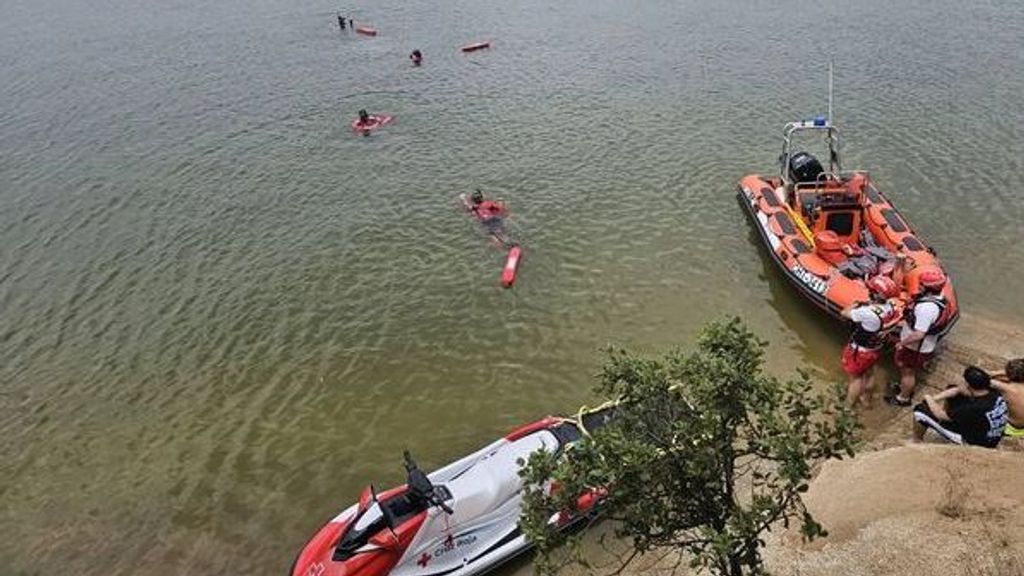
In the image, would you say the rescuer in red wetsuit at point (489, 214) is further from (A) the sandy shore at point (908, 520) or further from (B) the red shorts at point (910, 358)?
(A) the sandy shore at point (908, 520)

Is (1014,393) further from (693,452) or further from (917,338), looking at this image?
(693,452)

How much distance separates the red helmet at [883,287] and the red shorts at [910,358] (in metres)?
1.51

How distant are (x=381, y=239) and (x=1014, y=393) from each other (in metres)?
13.9

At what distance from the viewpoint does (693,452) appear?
19.8 feet

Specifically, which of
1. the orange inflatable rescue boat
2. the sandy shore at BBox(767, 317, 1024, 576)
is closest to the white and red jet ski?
the sandy shore at BBox(767, 317, 1024, 576)

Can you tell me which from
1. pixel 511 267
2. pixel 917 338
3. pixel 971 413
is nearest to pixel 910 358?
pixel 917 338

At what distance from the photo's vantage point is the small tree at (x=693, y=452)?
588 cm

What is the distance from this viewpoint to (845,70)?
27.6 meters

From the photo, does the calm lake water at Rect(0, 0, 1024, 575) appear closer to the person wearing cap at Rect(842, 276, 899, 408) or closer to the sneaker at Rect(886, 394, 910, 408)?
the person wearing cap at Rect(842, 276, 899, 408)

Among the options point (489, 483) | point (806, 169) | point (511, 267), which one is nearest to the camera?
point (489, 483)

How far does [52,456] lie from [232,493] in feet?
12.1

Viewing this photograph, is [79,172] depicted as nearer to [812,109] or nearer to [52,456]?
[52,456]

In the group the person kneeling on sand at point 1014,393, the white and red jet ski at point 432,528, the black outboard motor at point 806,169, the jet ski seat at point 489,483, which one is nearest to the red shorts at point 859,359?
the person kneeling on sand at point 1014,393

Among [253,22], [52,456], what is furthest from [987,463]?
[253,22]
